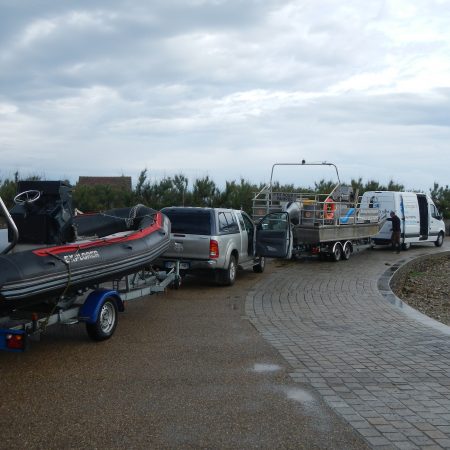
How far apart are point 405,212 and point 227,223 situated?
459 inches

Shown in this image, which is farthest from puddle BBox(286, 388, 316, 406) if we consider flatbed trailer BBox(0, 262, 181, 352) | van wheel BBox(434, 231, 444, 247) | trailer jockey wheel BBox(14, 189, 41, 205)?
van wheel BBox(434, 231, 444, 247)

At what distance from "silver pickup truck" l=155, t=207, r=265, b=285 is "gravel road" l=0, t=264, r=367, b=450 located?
349 centimetres

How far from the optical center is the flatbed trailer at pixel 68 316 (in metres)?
5.93

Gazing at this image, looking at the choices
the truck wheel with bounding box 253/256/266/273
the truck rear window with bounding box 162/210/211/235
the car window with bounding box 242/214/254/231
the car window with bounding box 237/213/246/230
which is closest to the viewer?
the truck rear window with bounding box 162/210/211/235

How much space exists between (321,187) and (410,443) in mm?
24014

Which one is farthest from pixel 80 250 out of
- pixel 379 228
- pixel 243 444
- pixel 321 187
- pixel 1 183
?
pixel 321 187

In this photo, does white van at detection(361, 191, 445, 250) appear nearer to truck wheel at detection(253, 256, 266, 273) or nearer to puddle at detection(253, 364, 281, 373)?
truck wheel at detection(253, 256, 266, 273)

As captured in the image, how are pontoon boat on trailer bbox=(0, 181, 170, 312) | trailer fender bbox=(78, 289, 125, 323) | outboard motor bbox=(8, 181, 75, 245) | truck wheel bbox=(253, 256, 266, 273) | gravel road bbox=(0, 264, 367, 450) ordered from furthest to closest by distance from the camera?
truck wheel bbox=(253, 256, 266, 273)
outboard motor bbox=(8, 181, 75, 245)
trailer fender bbox=(78, 289, 125, 323)
pontoon boat on trailer bbox=(0, 181, 170, 312)
gravel road bbox=(0, 264, 367, 450)

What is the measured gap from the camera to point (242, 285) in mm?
12867

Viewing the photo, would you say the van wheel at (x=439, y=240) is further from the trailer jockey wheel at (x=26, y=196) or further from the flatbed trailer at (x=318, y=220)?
the trailer jockey wheel at (x=26, y=196)

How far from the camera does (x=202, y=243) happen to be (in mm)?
11945

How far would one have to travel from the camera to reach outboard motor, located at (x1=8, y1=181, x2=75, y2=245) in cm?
752

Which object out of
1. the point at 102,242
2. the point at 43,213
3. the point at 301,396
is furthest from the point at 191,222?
the point at 301,396

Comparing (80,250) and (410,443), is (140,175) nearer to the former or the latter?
(80,250)
